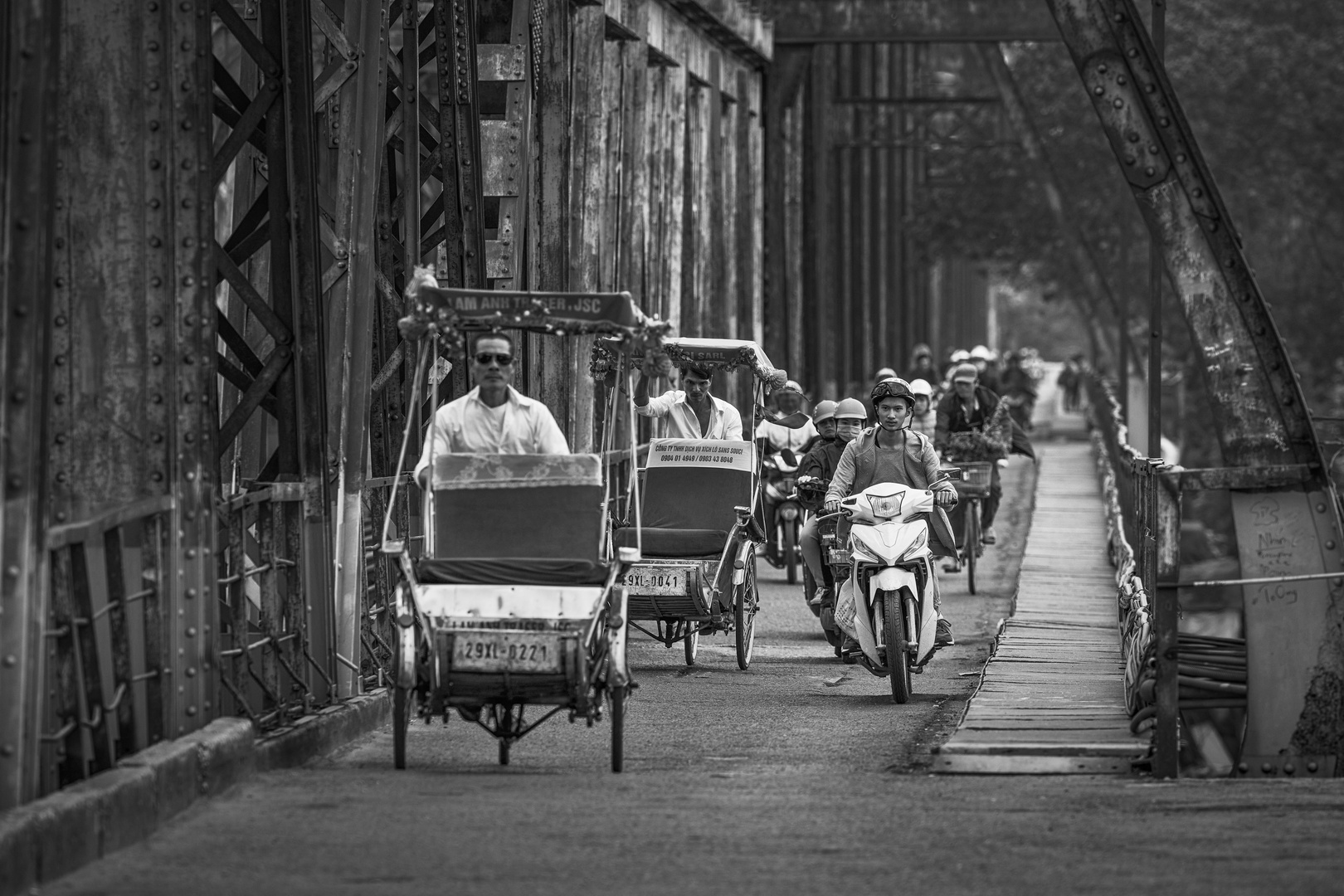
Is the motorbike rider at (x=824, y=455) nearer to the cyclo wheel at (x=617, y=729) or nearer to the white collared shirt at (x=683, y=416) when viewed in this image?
the white collared shirt at (x=683, y=416)

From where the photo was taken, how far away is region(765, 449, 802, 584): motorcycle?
64.1ft

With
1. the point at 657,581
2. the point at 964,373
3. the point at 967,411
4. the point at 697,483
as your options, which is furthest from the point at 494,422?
the point at 967,411

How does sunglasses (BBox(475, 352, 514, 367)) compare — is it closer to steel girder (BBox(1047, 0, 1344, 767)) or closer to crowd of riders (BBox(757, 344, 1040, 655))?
steel girder (BBox(1047, 0, 1344, 767))

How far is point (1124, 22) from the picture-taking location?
33.4ft

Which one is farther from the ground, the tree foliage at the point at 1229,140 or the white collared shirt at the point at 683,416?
the tree foliage at the point at 1229,140

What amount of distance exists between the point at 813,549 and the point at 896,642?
2.43 meters

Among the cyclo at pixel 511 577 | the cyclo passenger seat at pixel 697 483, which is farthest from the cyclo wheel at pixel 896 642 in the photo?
the cyclo at pixel 511 577

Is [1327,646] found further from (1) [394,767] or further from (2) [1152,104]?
(1) [394,767]

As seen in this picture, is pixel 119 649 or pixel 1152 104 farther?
pixel 1152 104

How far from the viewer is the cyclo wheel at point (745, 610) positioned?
14.0m

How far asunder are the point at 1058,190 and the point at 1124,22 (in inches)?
1111

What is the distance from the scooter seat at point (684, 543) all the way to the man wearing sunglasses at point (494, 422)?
12.5 feet

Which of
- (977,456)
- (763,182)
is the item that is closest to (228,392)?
(977,456)

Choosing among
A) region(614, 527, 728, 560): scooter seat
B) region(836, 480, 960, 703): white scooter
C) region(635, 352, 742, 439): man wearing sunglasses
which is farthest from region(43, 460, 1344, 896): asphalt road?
region(635, 352, 742, 439): man wearing sunglasses
